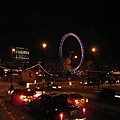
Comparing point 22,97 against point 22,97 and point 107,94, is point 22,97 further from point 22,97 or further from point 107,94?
point 107,94

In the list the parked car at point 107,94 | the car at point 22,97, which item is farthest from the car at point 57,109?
the parked car at point 107,94

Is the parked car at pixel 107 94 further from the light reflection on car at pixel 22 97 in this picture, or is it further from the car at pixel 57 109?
the car at pixel 57 109

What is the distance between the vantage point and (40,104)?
1523cm

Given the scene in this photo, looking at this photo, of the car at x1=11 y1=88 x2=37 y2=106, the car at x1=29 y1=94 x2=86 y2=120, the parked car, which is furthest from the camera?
the parked car

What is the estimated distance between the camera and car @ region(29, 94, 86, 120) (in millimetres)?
12448

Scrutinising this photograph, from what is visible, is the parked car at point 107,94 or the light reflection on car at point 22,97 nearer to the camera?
the light reflection on car at point 22,97

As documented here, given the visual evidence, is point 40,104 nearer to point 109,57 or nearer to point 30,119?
point 30,119

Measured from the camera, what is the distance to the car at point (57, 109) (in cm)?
1245

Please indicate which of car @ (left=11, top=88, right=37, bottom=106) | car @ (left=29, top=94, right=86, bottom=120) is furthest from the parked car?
car @ (left=29, top=94, right=86, bottom=120)

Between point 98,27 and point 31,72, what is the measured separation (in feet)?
154

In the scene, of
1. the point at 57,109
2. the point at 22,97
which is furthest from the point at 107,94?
the point at 57,109

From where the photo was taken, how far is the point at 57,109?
507 inches

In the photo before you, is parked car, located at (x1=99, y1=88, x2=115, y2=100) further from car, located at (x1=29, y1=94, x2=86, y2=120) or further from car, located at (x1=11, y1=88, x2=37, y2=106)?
car, located at (x1=29, y1=94, x2=86, y2=120)

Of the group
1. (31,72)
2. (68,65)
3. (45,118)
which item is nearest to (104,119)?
(45,118)
